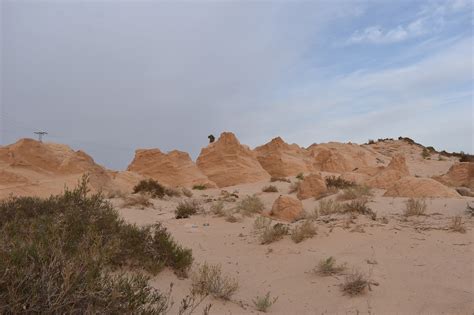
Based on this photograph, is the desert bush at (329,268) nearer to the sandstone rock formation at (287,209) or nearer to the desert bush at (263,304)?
the desert bush at (263,304)

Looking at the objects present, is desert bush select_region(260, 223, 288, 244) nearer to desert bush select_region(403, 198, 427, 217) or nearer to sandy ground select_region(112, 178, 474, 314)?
sandy ground select_region(112, 178, 474, 314)

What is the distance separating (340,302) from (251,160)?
1801 centimetres

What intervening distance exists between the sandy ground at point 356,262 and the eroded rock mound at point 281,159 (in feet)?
47.4

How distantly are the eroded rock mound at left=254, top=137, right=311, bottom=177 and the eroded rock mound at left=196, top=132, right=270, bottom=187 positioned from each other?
99cm

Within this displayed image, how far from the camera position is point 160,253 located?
16.6 feet

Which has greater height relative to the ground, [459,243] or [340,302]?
[459,243]

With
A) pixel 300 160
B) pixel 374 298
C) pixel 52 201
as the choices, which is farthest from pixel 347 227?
pixel 300 160

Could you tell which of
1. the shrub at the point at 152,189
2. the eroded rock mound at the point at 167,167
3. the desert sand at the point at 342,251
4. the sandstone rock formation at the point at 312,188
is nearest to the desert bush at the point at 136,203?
the desert sand at the point at 342,251

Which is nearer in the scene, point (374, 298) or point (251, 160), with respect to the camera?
point (374, 298)

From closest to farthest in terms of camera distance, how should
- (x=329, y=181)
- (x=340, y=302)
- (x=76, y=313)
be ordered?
(x=76, y=313) < (x=340, y=302) < (x=329, y=181)

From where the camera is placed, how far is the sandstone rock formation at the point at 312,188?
37.9 ft

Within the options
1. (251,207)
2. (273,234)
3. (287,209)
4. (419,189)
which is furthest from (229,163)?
(273,234)

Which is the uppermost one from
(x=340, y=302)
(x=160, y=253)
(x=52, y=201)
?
(x=52, y=201)

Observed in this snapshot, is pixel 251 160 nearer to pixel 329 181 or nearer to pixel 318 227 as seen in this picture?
pixel 329 181
